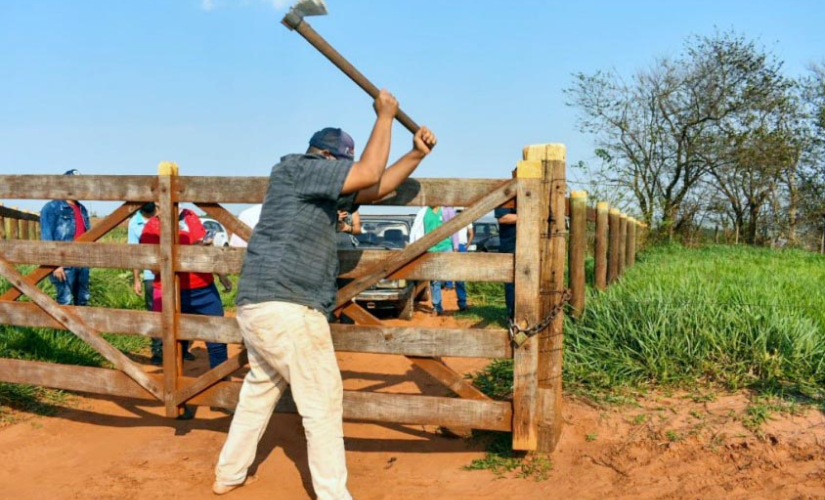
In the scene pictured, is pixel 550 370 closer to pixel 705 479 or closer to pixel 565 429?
pixel 565 429

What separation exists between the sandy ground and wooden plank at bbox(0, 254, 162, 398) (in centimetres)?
54

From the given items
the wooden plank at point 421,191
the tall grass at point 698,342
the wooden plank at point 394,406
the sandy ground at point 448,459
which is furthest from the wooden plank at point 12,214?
the tall grass at point 698,342

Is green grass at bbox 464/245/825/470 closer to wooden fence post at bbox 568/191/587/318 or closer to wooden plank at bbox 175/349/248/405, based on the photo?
wooden fence post at bbox 568/191/587/318

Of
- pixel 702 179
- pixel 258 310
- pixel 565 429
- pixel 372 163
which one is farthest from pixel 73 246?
pixel 702 179

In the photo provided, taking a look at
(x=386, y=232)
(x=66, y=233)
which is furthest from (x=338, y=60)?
(x=386, y=232)

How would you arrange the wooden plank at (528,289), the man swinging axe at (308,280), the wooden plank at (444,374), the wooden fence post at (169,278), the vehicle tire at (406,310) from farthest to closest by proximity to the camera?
the vehicle tire at (406,310), the wooden fence post at (169,278), the wooden plank at (444,374), the wooden plank at (528,289), the man swinging axe at (308,280)

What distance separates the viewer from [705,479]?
386 cm

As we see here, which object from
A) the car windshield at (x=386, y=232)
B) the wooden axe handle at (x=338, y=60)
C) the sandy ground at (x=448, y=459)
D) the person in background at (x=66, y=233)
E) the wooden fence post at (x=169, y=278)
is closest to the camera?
the wooden axe handle at (x=338, y=60)

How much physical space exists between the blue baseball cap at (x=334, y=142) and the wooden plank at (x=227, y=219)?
0.77m

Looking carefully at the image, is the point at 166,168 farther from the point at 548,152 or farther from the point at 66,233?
the point at 66,233

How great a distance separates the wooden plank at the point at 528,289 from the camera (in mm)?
4043

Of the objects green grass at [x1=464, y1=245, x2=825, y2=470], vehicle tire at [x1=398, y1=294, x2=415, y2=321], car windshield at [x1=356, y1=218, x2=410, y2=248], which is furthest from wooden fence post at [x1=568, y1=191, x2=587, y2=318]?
car windshield at [x1=356, y1=218, x2=410, y2=248]

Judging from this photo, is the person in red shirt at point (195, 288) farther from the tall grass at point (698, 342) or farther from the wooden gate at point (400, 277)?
the tall grass at point (698, 342)

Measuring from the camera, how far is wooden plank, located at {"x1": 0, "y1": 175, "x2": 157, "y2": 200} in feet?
15.2
